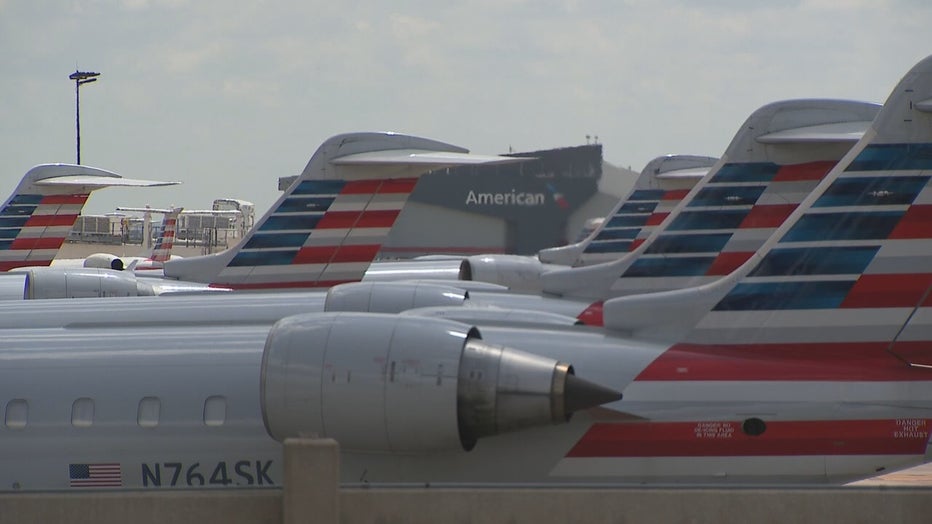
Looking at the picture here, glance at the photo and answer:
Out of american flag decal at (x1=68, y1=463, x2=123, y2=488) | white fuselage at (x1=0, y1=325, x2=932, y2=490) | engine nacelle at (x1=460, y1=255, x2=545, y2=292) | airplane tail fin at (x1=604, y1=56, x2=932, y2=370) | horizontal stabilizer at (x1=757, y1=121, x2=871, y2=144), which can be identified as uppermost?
horizontal stabilizer at (x1=757, y1=121, x2=871, y2=144)

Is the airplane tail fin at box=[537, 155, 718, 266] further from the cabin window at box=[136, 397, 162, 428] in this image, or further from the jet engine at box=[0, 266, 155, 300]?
the cabin window at box=[136, 397, 162, 428]

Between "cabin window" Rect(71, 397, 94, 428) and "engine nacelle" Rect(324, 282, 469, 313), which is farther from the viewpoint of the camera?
"engine nacelle" Rect(324, 282, 469, 313)

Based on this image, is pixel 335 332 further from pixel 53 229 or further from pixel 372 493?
pixel 53 229

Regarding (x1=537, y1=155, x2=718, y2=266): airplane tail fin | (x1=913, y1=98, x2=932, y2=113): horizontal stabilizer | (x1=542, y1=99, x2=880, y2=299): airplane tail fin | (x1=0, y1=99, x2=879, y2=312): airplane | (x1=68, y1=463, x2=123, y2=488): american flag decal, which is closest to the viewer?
(x1=68, y1=463, x2=123, y2=488): american flag decal

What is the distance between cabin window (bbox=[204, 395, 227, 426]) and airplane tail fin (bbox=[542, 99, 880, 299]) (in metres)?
6.08

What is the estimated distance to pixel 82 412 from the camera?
26.2 ft

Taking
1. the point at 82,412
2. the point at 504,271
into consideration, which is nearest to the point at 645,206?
the point at 504,271

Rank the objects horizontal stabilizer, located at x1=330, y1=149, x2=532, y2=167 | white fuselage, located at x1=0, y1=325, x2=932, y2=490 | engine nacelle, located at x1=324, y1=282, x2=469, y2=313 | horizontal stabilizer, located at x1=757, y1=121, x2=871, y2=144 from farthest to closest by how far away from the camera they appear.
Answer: horizontal stabilizer, located at x1=330, y1=149, x2=532, y2=167 → horizontal stabilizer, located at x1=757, y1=121, x2=871, y2=144 → engine nacelle, located at x1=324, y1=282, x2=469, y2=313 → white fuselage, located at x1=0, y1=325, x2=932, y2=490

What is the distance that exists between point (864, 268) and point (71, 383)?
18.6 ft

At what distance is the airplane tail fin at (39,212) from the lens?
992 inches

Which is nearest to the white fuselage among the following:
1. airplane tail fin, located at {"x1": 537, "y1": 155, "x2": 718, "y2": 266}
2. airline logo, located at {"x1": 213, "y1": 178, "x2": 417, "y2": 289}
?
airline logo, located at {"x1": 213, "y1": 178, "x2": 417, "y2": 289}

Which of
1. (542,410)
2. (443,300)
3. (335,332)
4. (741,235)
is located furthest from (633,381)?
(741,235)

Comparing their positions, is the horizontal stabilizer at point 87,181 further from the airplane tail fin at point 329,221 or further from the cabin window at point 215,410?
the cabin window at point 215,410

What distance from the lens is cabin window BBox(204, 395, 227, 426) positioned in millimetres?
7805
